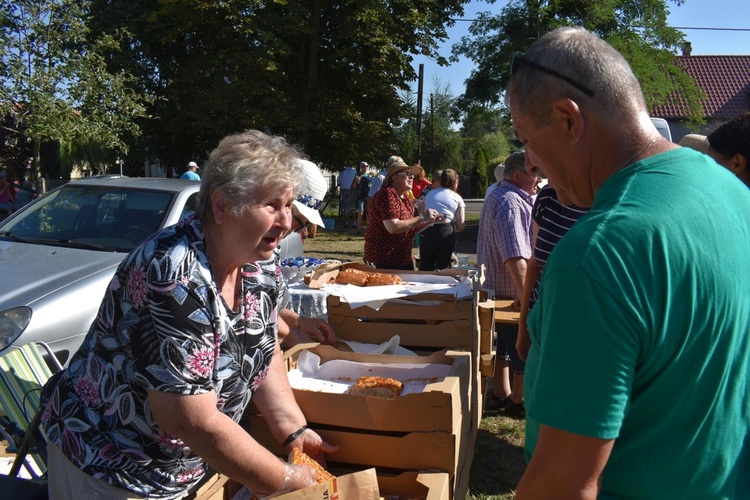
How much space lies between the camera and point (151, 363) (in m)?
1.59

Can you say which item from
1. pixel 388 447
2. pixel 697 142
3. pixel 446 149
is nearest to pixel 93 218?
pixel 388 447

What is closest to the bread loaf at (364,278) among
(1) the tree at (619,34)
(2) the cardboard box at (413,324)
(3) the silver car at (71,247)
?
(2) the cardboard box at (413,324)

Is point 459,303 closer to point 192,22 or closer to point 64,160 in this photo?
point 192,22

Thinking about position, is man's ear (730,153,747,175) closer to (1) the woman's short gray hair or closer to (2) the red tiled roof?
(1) the woman's short gray hair

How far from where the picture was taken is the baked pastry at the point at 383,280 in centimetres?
405

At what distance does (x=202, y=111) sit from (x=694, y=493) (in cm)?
1936

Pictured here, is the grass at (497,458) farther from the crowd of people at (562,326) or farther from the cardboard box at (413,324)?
the crowd of people at (562,326)

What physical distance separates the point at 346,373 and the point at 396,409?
550mm

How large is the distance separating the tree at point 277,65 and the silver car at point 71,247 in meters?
13.6

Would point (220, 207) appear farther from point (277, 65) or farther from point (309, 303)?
point (277, 65)

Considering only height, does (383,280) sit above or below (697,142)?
below

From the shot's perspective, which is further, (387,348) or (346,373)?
(387,348)

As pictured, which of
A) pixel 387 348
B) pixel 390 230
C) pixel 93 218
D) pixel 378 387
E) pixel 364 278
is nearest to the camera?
pixel 378 387

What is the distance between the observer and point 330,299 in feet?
11.1
